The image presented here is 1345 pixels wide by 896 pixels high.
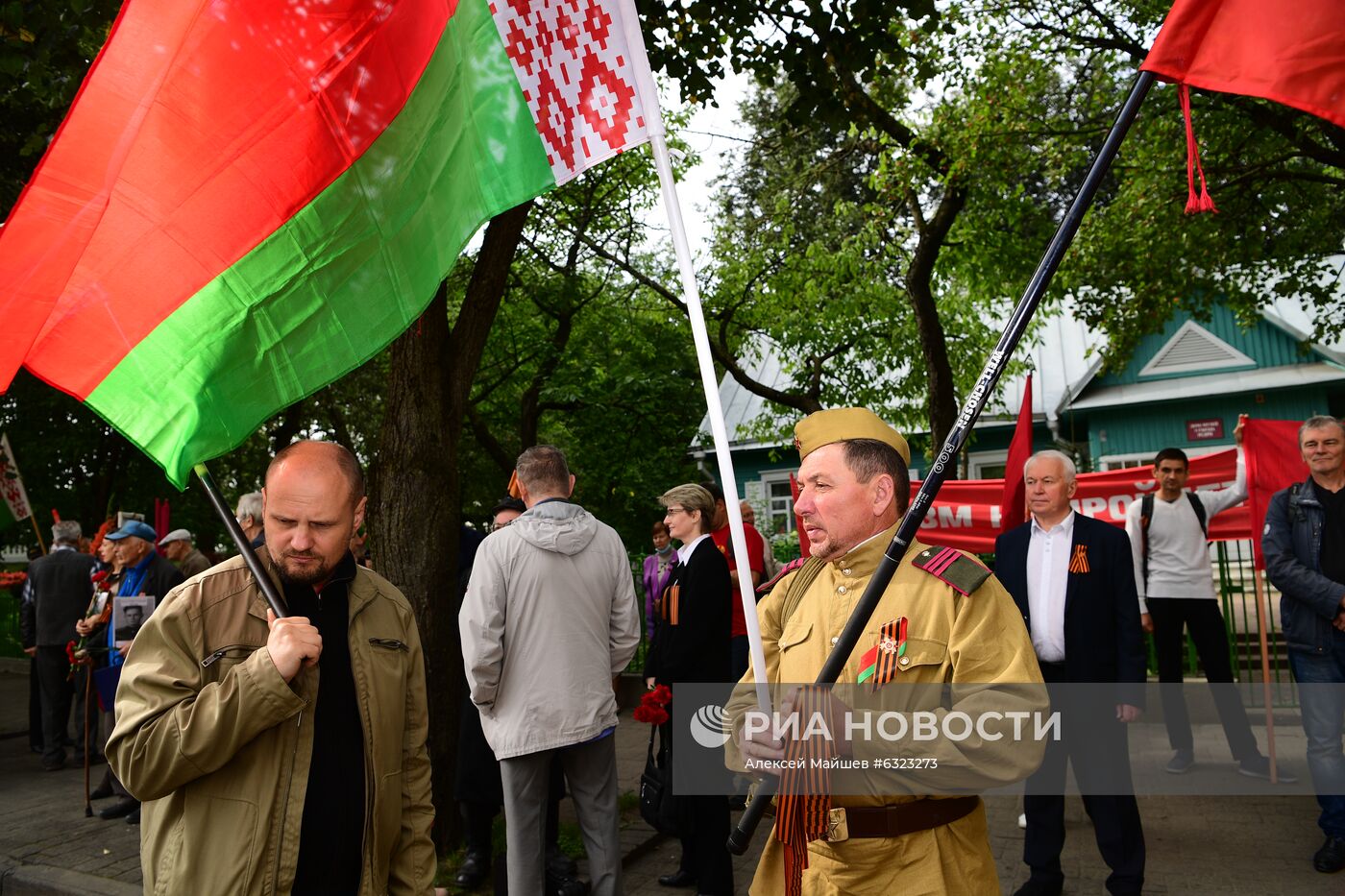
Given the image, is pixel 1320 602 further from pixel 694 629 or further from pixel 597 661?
pixel 597 661

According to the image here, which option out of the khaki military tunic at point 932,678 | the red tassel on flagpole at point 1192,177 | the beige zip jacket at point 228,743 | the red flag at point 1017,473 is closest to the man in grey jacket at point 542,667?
the beige zip jacket at point 228,743

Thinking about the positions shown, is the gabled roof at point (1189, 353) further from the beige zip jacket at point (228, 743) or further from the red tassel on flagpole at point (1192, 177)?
the beige zip jacket at point (228, 743)

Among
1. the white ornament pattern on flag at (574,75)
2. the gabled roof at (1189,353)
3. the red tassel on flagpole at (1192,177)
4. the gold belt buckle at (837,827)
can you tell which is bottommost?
the gold belt buckle at (837,827)

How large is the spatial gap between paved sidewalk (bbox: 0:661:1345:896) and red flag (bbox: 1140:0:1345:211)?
13.7 feet

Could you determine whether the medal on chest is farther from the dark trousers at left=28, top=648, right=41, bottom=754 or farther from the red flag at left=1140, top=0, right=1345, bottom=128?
the dark trousers at left=28, top=648, right=41, bottom=754

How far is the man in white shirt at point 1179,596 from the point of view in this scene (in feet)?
23.3

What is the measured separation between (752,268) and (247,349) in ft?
46.3

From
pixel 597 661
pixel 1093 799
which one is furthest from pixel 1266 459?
pixel 597 661

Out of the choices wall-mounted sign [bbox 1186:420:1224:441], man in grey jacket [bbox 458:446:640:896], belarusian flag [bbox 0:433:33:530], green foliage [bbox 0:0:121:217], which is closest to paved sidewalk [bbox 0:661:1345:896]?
man in grey jacket [bbox 458:446:640:896]

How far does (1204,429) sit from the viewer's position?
21.8 metres

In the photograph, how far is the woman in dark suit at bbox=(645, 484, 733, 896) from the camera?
5285mm

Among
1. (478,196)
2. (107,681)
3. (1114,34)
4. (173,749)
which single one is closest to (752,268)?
(1114,34)

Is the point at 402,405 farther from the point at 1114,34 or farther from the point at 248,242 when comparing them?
the point at 1114,34

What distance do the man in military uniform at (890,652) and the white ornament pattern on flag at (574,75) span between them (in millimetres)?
1125
